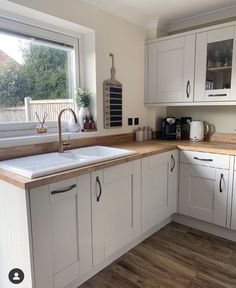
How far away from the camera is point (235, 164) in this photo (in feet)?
6.74

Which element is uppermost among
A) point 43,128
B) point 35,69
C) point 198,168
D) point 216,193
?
point 35,69

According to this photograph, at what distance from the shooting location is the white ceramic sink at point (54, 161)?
4.45ft

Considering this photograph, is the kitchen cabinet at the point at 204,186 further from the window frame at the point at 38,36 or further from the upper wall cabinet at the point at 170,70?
the window frame at the point at 38,36

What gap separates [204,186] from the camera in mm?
2277

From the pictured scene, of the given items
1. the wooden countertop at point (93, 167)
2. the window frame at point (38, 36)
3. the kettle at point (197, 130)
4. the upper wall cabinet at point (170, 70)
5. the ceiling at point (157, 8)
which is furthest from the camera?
the kettle at point (197, 130)

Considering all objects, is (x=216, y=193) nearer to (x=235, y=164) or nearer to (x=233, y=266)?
(x=235, y=164)

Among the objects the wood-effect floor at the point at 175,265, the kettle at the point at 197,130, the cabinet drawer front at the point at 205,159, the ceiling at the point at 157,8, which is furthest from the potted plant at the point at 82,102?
the wood-effect floor at the point at 175,265

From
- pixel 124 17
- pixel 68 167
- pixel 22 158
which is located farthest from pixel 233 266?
pixel 124 17

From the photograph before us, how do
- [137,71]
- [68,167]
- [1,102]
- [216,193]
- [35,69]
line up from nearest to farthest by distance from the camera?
1. [68,167]
2. [1,102]
3. [35,69]
4. [216,193]
5. [137,71]

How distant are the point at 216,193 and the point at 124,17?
1956mm

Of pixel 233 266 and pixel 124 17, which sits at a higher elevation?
pixel 124 17

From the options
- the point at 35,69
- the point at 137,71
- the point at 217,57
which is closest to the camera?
the point at 35,69

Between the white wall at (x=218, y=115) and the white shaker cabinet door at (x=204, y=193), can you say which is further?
the white wall at (x=218, y=115)

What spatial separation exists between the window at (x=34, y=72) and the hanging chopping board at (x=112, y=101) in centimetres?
32
